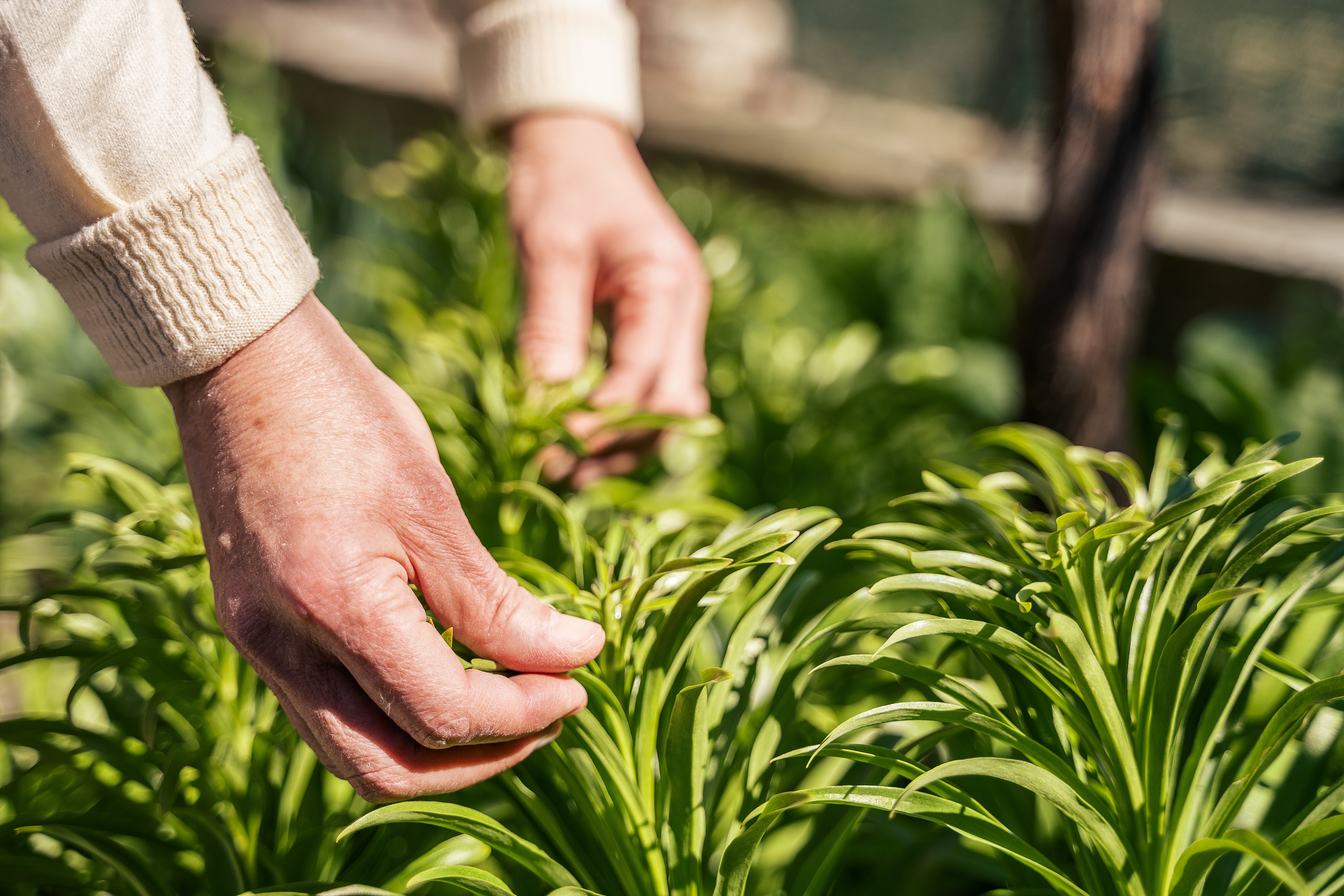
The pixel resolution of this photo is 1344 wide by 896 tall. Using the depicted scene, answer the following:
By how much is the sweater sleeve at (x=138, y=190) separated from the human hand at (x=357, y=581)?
0.04 m

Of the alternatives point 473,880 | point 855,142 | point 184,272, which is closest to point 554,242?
point 184,272

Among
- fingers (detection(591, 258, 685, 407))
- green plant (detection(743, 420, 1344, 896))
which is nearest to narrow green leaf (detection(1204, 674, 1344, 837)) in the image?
green plant (detection(743, 420, 1344, 896))

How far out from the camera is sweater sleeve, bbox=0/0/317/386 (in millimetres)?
680

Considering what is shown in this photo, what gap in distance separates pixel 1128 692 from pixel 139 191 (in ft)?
3.26

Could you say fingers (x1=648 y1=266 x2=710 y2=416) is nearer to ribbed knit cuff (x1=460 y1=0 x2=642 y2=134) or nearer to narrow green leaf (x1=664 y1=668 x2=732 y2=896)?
ribbed knit cuff (x1=460 y1=0 x2=642 y2=134)

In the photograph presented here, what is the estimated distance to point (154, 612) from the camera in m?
1.08

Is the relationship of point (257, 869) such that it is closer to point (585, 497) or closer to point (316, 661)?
point (316, 661)

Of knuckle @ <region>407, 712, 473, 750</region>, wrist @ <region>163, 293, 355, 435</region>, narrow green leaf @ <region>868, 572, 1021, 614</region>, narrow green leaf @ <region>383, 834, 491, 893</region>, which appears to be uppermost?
wrist @ <region>163, 293, 355, 435</region>

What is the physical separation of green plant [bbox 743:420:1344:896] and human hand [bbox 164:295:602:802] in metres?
0.26

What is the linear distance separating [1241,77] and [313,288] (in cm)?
410

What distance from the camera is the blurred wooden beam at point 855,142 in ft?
8.68

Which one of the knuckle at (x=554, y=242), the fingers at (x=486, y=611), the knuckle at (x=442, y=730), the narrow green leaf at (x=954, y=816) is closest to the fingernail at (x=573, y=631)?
the fingers at (x=486, y=611)

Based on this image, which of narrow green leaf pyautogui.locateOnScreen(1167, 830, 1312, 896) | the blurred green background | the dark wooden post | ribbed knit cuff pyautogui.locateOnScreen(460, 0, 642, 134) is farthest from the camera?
the blurred green background

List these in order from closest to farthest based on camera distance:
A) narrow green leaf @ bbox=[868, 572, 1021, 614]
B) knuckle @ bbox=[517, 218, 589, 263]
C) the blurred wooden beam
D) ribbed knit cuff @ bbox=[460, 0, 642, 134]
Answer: narrow green leaf @ bbox=[868, 572, 1021, 614] < knuckle @ bbox=[517, 218, 589, 263] < ribbed knit cuff @ bbox=[460, 0, 642, 134] < the blurred wooden beam
